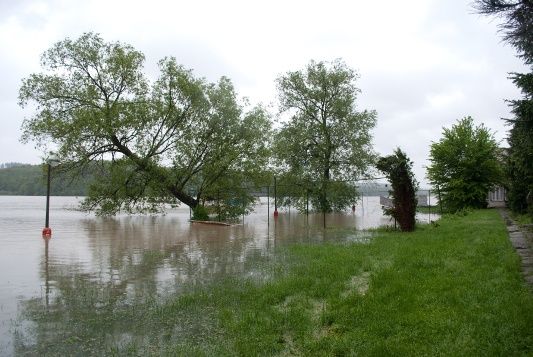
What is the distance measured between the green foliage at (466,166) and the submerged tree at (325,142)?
4993mm

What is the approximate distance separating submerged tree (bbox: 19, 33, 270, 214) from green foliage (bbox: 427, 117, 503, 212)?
13144 mm

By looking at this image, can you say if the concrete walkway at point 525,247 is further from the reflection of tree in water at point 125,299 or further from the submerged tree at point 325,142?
the submerged tree at point 325,142

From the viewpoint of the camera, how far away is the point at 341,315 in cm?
571

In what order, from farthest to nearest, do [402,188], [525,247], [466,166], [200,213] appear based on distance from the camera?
[466,166], [200,213], [402,188], [525,247]

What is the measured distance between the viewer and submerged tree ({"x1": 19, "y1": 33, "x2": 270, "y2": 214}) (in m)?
25.6

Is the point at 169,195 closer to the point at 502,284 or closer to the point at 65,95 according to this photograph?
the point at 65,95

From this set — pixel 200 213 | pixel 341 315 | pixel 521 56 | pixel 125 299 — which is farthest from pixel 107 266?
pixel 200 213

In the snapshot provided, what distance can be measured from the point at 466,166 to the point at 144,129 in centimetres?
2099

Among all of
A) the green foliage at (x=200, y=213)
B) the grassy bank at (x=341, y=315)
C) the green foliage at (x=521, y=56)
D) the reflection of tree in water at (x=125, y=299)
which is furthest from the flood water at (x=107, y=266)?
the green foliage at (x=200, y=213)

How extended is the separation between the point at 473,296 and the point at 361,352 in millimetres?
2511

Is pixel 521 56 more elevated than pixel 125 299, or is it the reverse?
pixel 521 56

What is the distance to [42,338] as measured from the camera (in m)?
5.14

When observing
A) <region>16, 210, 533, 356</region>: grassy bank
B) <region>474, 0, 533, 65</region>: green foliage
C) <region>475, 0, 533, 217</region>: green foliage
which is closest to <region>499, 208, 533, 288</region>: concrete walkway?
<region>16, 210, 533, 356</region>: grassy bank

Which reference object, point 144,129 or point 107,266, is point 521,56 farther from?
point 144,129
